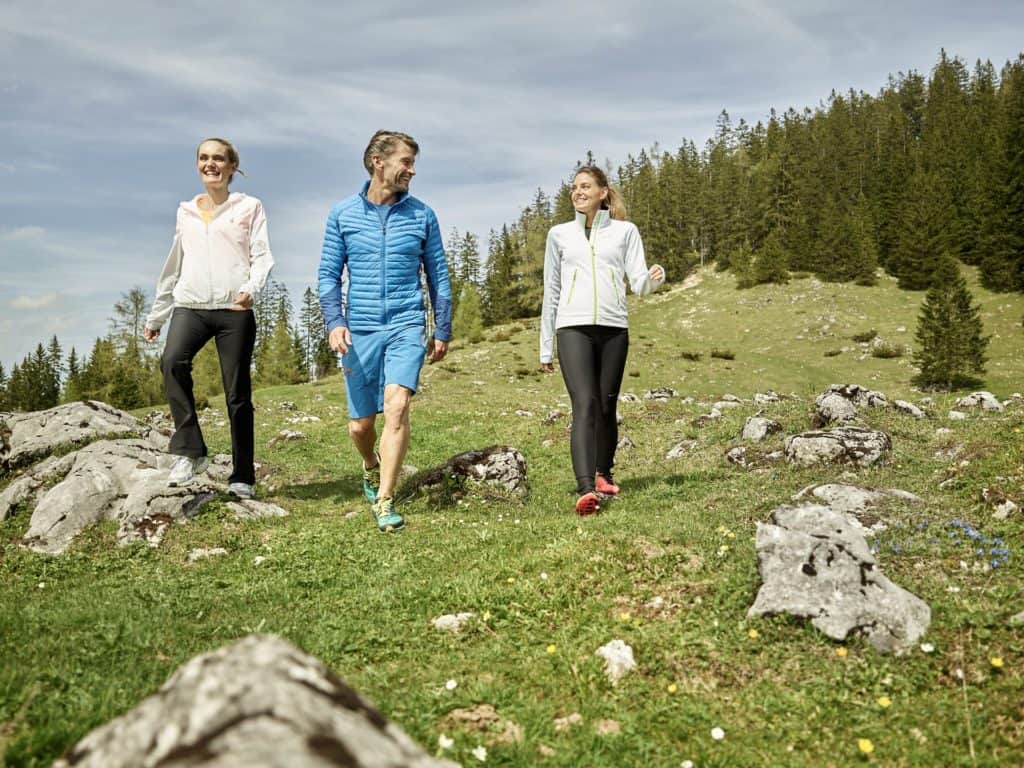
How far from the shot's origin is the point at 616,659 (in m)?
4.00

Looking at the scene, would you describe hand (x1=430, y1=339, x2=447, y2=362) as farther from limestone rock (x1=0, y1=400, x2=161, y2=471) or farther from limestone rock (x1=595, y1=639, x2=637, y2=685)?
limestone rock (x1=0, y1=400, x2=161, y2=471)

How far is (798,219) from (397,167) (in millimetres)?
80898

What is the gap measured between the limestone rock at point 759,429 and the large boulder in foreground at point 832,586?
596cm

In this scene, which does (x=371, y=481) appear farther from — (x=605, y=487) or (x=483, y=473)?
(x=605, y=487)

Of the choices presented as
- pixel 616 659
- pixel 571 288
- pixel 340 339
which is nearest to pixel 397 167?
pixel 340 339

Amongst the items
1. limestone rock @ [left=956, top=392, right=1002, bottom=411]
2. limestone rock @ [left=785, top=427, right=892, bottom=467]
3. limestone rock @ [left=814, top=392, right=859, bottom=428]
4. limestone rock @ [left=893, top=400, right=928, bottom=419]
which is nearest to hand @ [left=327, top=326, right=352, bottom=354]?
limestone rock @ [left=785, top=427, right=892, bottom=467]

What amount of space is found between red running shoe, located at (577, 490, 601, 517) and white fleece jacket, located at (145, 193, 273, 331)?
4089 mm

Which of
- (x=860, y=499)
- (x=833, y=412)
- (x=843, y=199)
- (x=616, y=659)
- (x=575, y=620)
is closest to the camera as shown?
(x=616, y=659)

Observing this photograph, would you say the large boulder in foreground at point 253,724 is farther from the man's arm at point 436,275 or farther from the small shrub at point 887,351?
the small shrub at point 887,351

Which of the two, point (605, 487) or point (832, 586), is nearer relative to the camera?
point (832, 586)

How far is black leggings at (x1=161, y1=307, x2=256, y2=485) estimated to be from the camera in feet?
24.2

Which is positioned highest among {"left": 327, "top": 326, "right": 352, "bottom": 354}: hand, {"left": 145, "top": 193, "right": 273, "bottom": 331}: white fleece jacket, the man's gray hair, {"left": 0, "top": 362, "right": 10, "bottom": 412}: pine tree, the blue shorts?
the man's gray hair

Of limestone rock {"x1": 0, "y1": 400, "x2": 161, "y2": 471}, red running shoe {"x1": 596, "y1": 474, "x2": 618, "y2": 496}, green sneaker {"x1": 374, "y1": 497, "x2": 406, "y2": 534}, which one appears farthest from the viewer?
limestone rock {"x1": 0, "y1": 400, "x2": 161, "y2": 471}

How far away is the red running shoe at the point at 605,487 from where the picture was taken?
7972 mm
